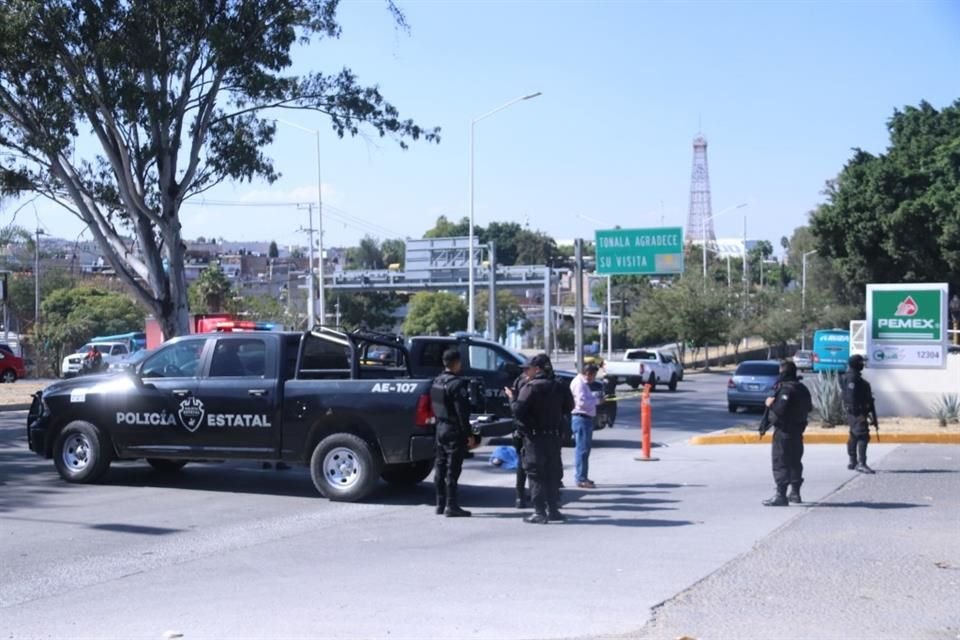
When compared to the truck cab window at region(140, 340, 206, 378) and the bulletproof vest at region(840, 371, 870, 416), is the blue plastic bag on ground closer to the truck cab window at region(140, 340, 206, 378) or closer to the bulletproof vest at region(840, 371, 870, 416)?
the truck cab window at region(140, 340, 206, 378)

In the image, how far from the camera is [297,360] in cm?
1333

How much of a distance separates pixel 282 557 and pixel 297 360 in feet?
12.4

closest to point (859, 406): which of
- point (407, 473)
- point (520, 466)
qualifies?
point (520, 466)

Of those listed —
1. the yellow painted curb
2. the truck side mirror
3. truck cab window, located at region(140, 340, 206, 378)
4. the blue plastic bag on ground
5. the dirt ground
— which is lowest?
the yellow painted curb

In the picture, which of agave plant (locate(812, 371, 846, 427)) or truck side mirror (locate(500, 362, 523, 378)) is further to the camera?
agave plant (locate(812, 371, 846, 427))

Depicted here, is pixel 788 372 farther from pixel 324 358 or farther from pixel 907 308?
pixel 907 308

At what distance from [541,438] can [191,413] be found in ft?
14.9

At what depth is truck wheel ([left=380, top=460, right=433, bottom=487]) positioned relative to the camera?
45.9 ft

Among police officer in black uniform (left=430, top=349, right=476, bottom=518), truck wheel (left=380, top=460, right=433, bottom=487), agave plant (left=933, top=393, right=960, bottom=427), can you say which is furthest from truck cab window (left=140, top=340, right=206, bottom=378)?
agave plant (left=933, top=393, right=960, bottom=427)

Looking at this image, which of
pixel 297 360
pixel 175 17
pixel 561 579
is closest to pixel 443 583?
pixel 561 579

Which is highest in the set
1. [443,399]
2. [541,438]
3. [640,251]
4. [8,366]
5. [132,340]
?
[640,251]

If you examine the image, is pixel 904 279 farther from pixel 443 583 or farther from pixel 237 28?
pixel 443 583

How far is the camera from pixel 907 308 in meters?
24.7

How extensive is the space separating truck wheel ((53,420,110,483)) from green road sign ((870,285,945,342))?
17165 mm
